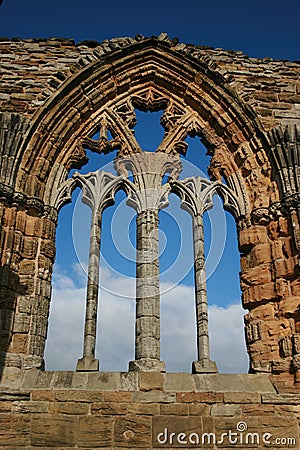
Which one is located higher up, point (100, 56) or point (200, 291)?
point (100, 56)

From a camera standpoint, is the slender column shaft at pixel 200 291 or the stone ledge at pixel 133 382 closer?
the stone ledge at pixel 133 382

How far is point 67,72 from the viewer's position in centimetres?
808

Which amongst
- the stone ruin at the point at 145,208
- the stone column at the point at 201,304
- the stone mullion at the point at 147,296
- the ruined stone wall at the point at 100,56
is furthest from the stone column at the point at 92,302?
the ruined stone wall at the point at 100,56

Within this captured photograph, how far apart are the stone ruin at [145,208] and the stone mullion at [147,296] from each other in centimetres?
2

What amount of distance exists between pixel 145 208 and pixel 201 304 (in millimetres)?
1707

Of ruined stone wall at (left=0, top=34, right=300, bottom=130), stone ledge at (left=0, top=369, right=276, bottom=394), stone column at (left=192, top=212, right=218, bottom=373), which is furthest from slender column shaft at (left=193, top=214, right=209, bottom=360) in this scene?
ruined stone wall at (left=0, top=34, right=300, bottom=130)

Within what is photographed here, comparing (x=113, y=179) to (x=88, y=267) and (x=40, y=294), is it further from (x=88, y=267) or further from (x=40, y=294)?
(x=40, y=294)

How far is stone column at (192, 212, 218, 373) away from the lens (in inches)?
244

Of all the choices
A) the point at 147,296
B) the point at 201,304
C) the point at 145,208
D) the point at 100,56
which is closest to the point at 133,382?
the point at 147,296

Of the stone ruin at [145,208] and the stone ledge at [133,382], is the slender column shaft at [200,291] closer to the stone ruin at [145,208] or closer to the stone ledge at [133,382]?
the stone ruin at [145,208]

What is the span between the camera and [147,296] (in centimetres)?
658

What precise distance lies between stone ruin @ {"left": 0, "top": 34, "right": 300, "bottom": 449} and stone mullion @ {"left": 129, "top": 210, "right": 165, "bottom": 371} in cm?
2

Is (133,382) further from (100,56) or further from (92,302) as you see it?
(100,56)

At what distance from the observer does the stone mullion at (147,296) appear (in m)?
6.15
